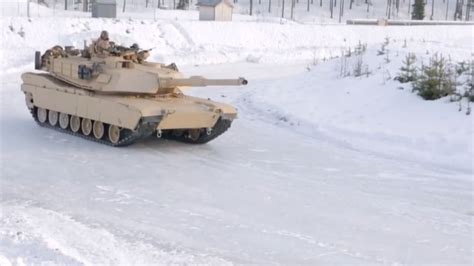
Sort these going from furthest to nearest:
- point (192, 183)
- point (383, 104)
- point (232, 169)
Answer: point (383, 104)
point (232, 169)
point (192, 183)

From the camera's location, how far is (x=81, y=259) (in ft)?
24.1

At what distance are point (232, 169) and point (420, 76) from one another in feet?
20.3

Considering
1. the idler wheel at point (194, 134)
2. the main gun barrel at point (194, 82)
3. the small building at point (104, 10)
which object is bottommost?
the idler wheel at point (194, 134)

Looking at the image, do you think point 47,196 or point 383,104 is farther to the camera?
point 383,104

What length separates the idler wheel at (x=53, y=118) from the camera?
1645 cm

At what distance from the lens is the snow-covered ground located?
8.53m

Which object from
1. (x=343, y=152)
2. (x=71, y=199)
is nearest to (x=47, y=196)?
(x=71, y=199)

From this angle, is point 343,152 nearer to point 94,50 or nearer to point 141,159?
point 141,159

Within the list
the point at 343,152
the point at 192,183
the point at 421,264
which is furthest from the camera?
the point at 343,152

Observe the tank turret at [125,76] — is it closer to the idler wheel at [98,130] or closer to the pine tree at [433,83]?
the idler wheel at [98,130]

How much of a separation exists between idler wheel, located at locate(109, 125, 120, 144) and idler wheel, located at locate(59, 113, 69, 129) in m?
1.62

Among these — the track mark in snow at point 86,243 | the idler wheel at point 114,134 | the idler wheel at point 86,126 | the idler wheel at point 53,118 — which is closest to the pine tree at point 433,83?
the idler wheel at point 114,134

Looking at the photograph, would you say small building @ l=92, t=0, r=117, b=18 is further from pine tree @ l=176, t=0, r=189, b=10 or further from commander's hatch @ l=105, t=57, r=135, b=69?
pine tree @ l=176, t=0, r=189, b=10

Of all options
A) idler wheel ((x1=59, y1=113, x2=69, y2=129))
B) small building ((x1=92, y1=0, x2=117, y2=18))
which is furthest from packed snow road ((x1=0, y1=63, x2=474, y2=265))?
small building ((x1=92, y1=0, x2=117, y2=18))
